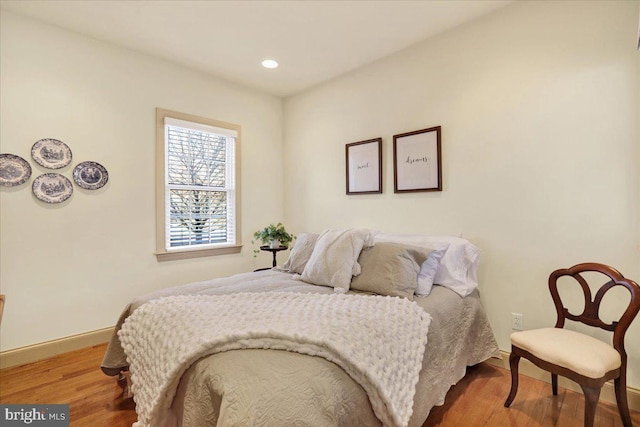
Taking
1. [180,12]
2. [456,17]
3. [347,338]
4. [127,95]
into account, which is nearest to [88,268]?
[127,95]

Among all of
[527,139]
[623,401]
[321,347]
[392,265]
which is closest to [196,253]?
[392,265]

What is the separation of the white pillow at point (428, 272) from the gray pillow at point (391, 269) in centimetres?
5

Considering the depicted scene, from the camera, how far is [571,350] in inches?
64.5

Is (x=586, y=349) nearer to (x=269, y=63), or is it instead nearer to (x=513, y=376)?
(x=513, y=376)

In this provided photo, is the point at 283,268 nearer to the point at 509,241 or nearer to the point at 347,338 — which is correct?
the point at 347,338

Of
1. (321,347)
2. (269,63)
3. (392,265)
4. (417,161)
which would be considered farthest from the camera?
(269,63)

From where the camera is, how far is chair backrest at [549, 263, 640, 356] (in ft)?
5.33

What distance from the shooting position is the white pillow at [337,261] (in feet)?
7.22

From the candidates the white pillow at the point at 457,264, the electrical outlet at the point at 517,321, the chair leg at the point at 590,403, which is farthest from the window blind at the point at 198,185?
the chair leg at the point at 590,403

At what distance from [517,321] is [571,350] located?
705 mm

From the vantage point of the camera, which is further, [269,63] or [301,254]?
[269,63]

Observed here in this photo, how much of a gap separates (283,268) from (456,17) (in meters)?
2.43

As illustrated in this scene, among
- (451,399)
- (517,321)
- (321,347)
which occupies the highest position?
(321,347)

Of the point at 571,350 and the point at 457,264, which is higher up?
the point at 457,264
